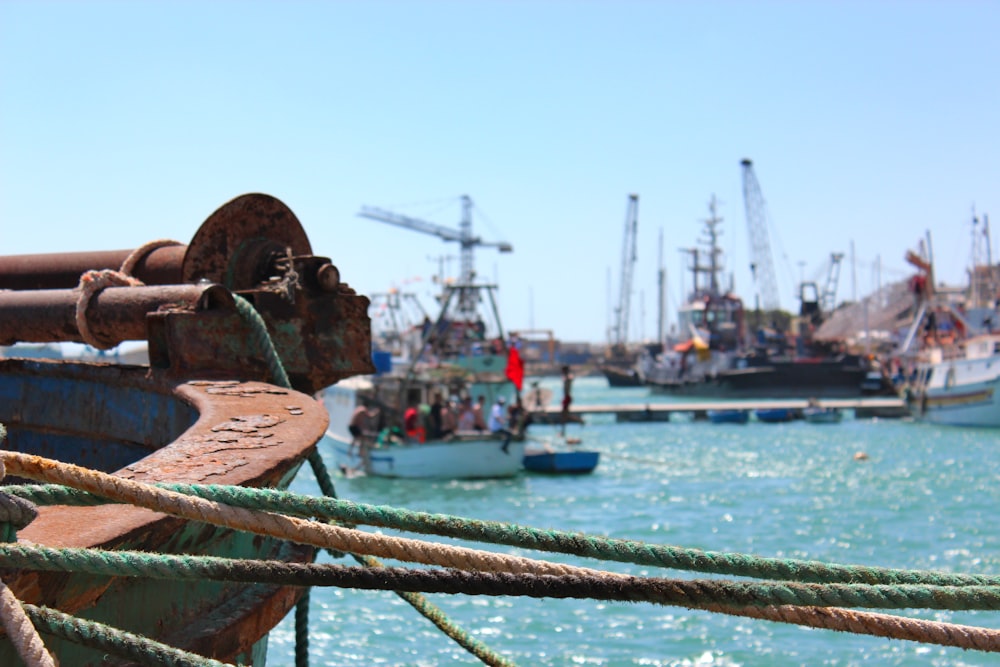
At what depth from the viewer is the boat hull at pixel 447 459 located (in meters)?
25.1

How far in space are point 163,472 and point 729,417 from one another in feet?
166

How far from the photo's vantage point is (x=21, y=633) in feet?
6.22

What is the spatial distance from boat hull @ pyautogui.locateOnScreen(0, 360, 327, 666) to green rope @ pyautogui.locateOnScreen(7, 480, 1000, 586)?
19 cm

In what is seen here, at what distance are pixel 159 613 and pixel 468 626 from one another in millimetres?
9590

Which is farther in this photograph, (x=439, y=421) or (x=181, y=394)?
(x=439, y=421)

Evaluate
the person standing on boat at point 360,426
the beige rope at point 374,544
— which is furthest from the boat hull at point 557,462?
the beige rope at point 374,544

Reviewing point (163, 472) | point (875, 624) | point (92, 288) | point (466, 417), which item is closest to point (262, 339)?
point (92, 288)

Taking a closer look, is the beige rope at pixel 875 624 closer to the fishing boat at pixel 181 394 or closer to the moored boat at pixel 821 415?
the fishing boat at pixel 181 394

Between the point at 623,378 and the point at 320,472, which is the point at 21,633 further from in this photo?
the point at 623,378

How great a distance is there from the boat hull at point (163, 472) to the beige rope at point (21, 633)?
0.34 ft

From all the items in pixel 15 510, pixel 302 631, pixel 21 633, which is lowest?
pixel 302 631

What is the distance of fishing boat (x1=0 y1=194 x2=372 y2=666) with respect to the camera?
247cm

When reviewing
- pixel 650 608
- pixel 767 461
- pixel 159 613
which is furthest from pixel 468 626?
pixel 767 461

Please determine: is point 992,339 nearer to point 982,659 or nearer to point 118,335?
point 982,659
